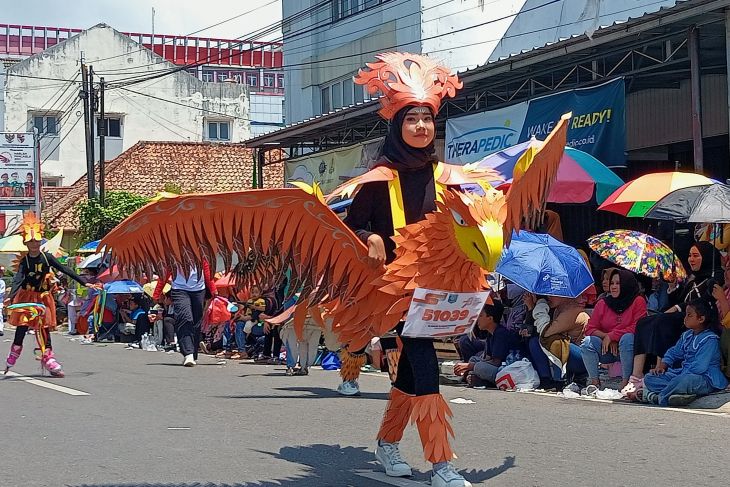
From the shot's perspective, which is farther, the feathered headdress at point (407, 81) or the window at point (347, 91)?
the window at point (347, 91)

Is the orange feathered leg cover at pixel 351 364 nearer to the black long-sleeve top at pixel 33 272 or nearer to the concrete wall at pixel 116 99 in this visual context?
the black long-sleeve top at pixel 33 272

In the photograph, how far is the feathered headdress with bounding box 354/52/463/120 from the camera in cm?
591

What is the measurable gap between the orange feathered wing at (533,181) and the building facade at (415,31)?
1738cm

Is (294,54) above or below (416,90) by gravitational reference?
above

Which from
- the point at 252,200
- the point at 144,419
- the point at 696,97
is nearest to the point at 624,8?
the point at 696,97

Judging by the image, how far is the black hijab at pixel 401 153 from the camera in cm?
589

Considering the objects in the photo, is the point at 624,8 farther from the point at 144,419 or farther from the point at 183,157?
the point at 183,157

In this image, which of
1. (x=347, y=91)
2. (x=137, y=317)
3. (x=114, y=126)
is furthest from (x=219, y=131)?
(x=137, y=317)

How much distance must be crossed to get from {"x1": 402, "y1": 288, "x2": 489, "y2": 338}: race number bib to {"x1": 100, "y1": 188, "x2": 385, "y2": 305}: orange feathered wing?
1.06 feet

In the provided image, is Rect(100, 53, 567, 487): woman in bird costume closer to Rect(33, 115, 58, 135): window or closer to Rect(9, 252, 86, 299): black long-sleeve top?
Rect(9, 252, 86, 299): black long-sleeve top

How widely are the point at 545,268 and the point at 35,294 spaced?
6026 mm

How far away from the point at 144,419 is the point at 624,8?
16880 mm

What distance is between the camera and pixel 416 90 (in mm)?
5922

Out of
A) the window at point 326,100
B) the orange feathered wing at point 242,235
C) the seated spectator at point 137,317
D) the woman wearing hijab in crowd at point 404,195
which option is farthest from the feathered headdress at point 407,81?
the window at point 326,100
